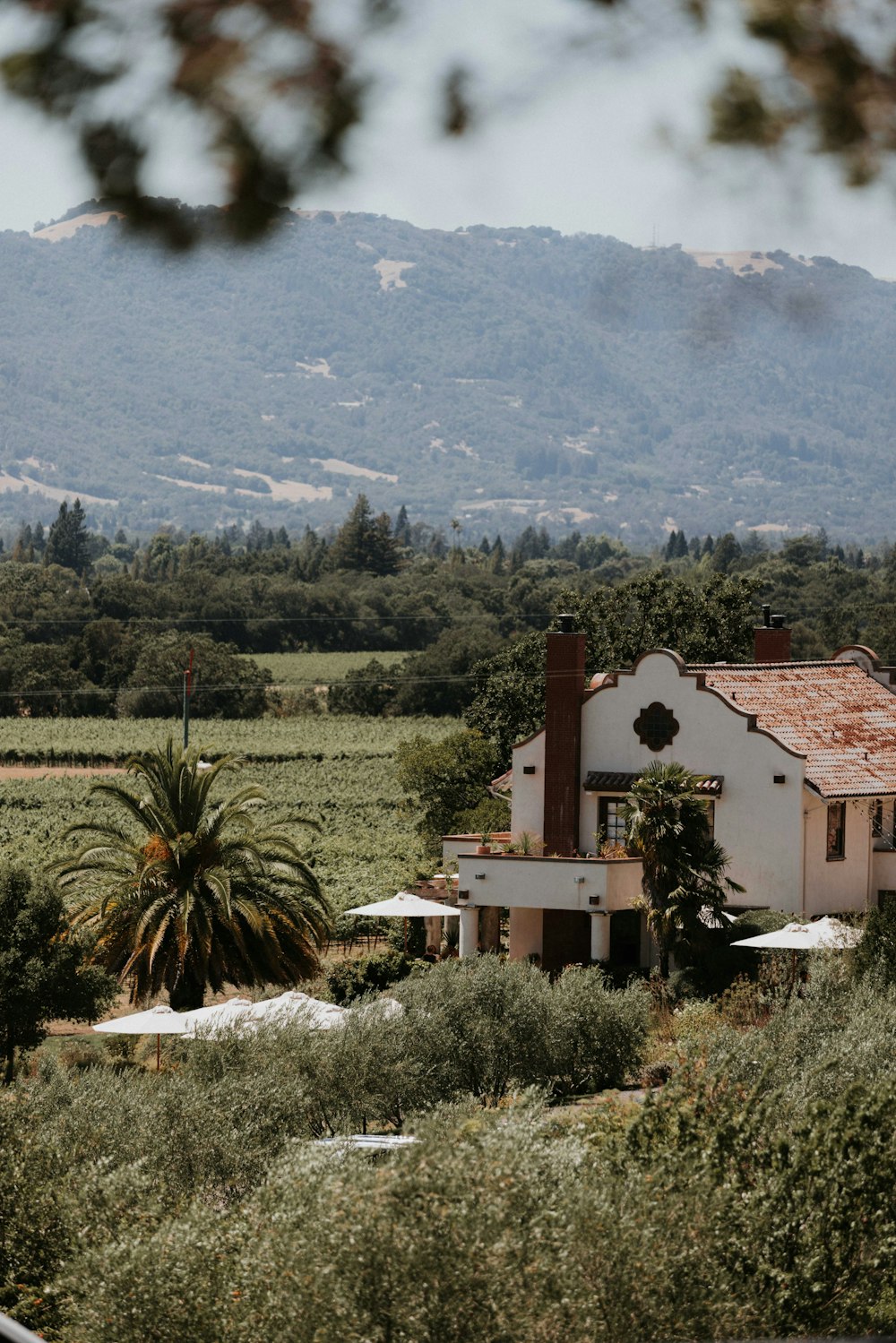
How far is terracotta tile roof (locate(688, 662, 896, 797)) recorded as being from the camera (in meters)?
33.9

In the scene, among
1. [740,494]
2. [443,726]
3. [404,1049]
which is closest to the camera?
[404,1049]

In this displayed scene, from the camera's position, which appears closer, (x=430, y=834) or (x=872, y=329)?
(x=872, y=329)

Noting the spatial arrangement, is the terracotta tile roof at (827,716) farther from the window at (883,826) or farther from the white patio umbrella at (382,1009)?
the white patio umbrella at (382,1009)

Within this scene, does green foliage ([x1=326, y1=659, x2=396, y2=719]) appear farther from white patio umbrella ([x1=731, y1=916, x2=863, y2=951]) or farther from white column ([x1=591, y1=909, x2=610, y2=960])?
Result: white patio umbrella ([x1=731, y1=916, x2=863, y2=951])

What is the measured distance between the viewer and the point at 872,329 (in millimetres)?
6176

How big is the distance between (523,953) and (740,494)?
13133cm

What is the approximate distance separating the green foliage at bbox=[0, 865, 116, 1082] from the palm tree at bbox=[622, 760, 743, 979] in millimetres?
9732

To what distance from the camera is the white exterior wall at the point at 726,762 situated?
→ 3291cm

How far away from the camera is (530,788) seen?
36.4 m

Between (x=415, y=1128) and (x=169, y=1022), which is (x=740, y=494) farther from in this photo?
(x=415, y=1128)

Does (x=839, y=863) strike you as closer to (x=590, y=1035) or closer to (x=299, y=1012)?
(x=590, y=1035)

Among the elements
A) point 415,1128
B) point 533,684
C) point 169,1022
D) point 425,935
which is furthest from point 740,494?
point 415,1128

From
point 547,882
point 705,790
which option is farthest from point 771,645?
point 547,882

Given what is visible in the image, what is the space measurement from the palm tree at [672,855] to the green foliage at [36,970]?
9.73 meters
